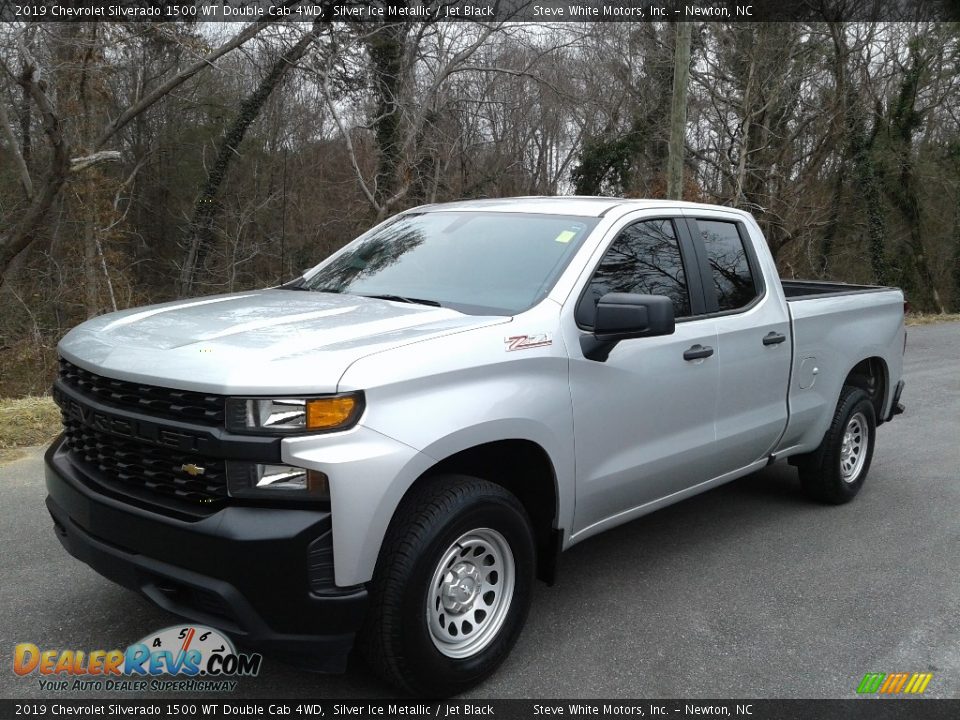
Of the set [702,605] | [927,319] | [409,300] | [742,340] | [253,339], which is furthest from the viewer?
[927,319]

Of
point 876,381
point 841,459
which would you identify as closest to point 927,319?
point 876,381

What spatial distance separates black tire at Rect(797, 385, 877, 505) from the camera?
18.1 feet

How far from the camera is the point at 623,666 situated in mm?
3525

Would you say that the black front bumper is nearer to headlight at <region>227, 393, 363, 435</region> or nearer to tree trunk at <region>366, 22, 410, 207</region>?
headlight at <region>227, 393, 363, 435</region>

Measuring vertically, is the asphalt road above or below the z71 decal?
below

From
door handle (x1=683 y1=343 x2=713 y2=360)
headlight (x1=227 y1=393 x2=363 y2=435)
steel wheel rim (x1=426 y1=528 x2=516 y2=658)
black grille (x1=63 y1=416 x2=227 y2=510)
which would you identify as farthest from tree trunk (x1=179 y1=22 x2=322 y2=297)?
headlight (x1=227 y1=393 x2=363 y2=435)

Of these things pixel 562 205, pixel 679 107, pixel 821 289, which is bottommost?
pixel 821 289

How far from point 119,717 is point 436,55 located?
14.7 meters

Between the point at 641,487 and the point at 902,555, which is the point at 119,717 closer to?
the point at 641,487

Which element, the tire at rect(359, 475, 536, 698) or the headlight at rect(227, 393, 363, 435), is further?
the tire at rect(359, 475, 536, 698)

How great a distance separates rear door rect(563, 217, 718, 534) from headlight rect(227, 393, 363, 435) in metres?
1.18

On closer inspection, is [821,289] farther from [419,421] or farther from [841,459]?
[419,421]

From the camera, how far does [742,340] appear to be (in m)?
4.59

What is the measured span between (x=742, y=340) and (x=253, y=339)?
2686mm
